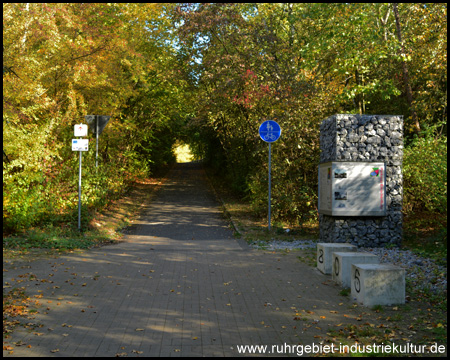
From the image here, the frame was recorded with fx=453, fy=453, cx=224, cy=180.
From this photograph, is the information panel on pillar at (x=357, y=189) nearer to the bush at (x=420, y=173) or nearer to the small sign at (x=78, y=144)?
the bush at (x=420, y=173)

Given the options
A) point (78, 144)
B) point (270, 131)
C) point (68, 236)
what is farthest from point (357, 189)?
point (68, 236)

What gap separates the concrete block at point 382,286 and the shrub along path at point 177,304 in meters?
0.26

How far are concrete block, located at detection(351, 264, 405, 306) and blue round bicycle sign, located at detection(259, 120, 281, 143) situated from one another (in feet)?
25.3

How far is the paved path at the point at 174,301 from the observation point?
5.07 metres

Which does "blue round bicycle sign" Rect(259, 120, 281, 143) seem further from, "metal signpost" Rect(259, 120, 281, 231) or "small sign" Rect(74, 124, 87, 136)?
"small sign" Rect(74, 124, 87, 136)

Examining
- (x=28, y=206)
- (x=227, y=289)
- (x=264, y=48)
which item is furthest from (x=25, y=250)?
(x=264, y=48)

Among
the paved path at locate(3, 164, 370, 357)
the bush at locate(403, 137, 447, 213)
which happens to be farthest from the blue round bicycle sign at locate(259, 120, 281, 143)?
the bush at locate(403, 137, 447, 213)

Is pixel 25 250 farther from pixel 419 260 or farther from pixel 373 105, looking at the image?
pixel 373 105

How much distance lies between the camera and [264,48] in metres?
17.4

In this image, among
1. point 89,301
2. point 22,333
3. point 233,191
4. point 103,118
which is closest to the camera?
point 22,333

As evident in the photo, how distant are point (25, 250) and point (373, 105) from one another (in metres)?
17.5

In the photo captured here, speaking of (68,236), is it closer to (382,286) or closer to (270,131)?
(270,131)

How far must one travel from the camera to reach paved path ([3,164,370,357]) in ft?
16.6

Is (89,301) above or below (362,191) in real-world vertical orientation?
below
